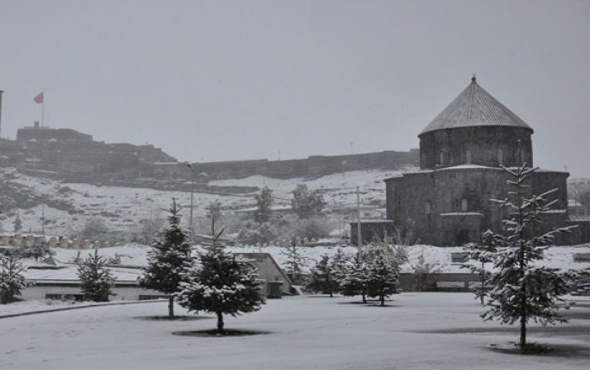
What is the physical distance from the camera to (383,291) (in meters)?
33.4

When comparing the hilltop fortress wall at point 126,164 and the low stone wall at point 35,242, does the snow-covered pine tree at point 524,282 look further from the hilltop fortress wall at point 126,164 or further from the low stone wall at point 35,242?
the hilltop fortress wall at point 126,164

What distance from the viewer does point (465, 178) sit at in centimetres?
6700

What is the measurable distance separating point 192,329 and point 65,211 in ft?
425

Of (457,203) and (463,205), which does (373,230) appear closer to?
(457,203)

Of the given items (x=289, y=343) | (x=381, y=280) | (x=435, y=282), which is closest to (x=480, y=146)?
(x=435, y=282)

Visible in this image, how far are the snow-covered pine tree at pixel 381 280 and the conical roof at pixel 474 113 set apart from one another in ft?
129

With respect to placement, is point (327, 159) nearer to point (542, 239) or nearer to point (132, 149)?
point (132, 149)

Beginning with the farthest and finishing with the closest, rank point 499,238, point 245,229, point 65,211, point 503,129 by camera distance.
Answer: point 65,211 < point 245,229 < point 503,129 < point 499,238

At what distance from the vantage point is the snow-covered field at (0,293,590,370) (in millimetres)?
12953

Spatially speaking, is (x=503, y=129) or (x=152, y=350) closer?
(x=152, y=350)

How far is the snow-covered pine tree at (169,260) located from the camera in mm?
24469

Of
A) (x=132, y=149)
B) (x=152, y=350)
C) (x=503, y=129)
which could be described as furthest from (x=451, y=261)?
(x=132, y=149)

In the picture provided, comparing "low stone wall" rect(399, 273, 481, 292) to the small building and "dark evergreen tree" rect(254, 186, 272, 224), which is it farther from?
"dark evergreen tree" rect(254, 186, 272, 224)

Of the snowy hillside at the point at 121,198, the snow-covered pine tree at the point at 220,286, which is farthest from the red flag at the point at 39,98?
the snow-covered pine tree at the point at 220,286
